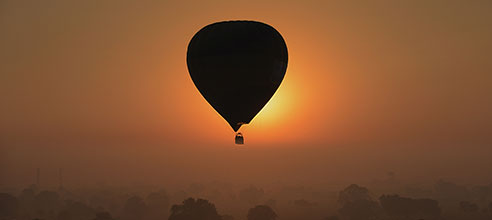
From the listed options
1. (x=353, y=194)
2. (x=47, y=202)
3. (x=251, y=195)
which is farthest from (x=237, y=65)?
(x=47, y=202)

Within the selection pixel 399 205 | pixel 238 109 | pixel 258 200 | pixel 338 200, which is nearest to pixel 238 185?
pixel 258 200

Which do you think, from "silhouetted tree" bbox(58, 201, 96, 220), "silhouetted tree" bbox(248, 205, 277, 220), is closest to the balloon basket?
"silhouetted tree" bbox(248, 205, 277, 220)

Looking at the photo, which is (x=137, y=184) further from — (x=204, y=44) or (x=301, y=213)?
(x=204, y=44)

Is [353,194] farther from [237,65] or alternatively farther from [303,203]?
[237,65]

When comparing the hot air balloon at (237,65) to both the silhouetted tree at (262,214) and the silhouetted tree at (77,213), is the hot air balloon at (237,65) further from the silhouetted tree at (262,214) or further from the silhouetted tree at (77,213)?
the silhouetted tree at (77,213)

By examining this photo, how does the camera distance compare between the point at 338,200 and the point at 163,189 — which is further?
the point at 163,189
